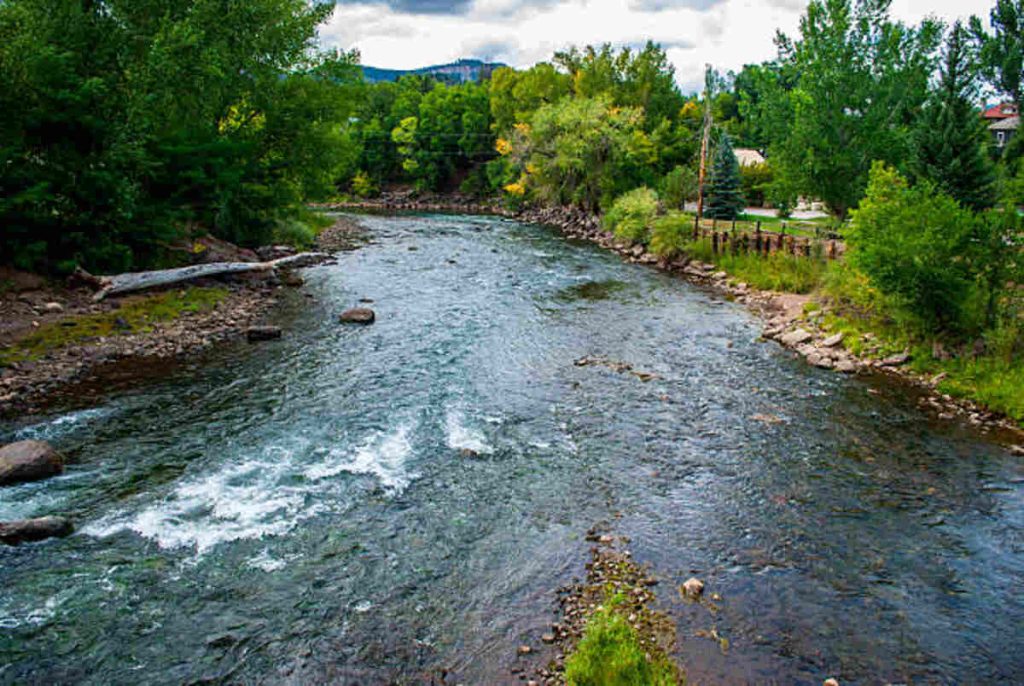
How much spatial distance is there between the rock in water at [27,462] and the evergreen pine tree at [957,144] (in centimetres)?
2792

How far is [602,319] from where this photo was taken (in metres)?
24.2

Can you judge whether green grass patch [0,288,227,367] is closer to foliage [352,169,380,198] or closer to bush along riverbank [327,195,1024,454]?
bush along riverbank [327,195,1024,454]

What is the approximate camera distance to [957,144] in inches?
1020

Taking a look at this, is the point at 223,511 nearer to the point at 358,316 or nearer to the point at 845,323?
the point at 358,316

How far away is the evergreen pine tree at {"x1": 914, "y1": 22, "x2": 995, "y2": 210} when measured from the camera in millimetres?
25766

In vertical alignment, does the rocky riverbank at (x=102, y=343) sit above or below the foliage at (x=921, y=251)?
below

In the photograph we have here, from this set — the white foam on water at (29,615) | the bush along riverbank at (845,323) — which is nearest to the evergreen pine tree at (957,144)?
the bush along riverbank at (845,323)

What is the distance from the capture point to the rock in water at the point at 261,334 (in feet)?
67.7

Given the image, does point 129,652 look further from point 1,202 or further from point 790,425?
point 1,202

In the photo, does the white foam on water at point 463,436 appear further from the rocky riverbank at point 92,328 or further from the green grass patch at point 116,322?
the green grass patch at point 116,322

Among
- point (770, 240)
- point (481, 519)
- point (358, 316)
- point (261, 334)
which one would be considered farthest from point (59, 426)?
point (770, 240)

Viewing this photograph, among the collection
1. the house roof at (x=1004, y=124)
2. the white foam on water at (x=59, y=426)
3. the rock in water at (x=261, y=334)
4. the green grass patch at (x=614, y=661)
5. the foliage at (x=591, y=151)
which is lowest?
the green grass patch at (x=614, y=661)

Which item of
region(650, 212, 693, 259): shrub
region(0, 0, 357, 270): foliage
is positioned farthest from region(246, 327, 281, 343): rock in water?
region(650, 212, 693, 259): shrub

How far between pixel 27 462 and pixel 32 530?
214 centimetres
